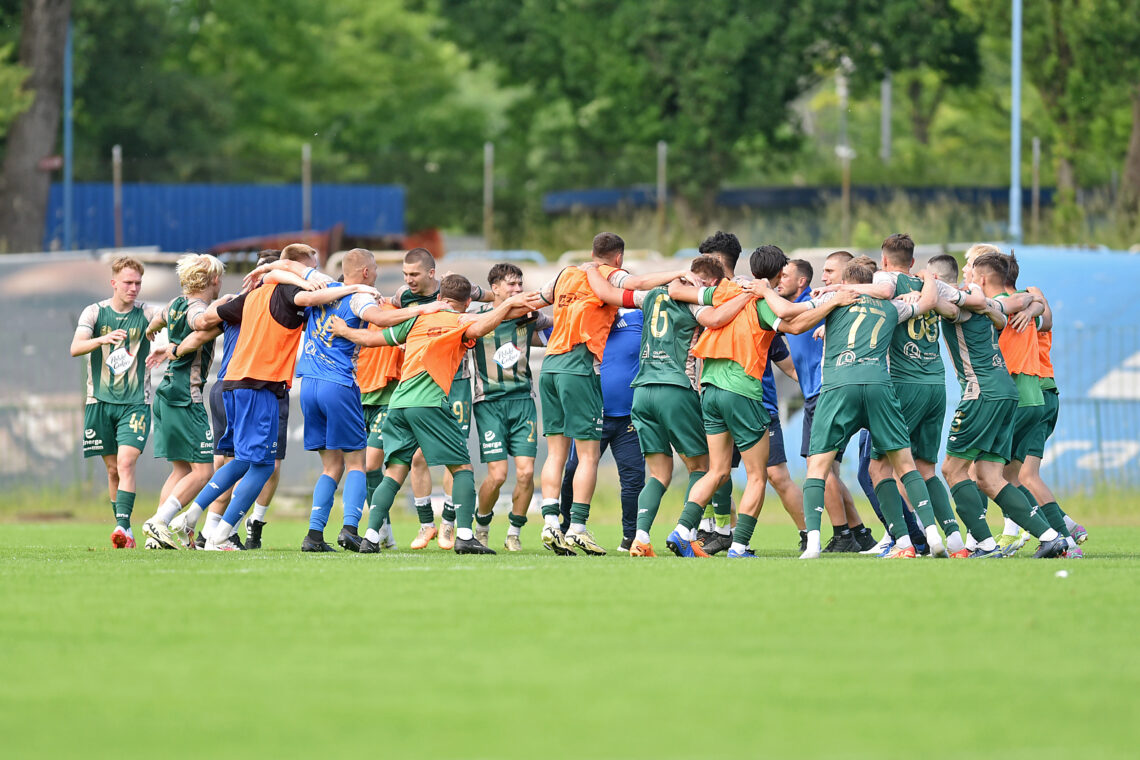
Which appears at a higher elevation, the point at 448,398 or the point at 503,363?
the point at 503,363

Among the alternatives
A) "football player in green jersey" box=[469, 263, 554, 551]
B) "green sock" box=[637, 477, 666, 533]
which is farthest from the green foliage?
"green sock" box=[637, 477, 666, 533]

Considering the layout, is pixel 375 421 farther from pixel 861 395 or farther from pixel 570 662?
pixel 570 662

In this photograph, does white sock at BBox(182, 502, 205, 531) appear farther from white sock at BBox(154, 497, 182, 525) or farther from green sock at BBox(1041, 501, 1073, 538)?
green sock at BBox(1041, 501, 1073, 538)

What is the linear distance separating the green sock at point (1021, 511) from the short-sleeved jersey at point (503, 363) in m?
3.27

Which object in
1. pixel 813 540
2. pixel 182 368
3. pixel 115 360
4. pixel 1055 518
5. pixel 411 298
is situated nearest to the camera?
pixel 813 540

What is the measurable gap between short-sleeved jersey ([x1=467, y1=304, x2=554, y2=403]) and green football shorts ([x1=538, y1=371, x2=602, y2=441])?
24cm

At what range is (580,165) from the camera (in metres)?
38.3

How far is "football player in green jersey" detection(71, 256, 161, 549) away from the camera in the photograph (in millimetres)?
12055

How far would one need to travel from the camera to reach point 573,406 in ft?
37.2

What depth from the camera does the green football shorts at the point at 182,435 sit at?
11.8 metres

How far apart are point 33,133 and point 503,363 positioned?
22918 mm

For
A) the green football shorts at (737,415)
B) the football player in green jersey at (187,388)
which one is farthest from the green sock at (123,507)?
the green football shorts at (737,415)

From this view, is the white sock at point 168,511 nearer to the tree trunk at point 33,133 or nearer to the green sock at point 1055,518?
the green sock at point 1055,518

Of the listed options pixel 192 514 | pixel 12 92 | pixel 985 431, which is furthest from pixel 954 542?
pixel 12 92
